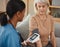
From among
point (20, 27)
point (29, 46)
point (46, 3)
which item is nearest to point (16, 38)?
point (29, 46)

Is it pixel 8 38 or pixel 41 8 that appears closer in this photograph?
pixel 8 38

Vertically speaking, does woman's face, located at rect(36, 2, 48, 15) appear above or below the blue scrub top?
above

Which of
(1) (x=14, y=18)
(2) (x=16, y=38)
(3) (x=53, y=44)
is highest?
(1) (x=14, y=18)

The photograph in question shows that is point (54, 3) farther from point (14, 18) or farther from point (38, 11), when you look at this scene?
point (14, 18)

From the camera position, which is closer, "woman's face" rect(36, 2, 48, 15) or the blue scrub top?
the blue scrub top

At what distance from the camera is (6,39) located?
5.22 feet

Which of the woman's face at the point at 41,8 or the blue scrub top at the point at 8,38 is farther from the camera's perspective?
the woman's face at the point at 41,8

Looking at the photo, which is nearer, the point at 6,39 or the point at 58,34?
the point at 6,39

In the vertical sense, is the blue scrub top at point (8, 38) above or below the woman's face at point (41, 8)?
below

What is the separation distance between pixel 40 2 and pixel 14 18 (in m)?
0.87

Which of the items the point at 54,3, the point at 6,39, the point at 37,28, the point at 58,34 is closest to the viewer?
the point at 6,39

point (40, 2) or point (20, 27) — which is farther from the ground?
point (40, 2)

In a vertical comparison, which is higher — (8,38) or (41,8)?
(41,8)

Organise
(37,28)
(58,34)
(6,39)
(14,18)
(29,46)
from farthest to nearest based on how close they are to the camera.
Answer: (58,34) < (37,28) < (29,46) < (14,18) < (6,39)
